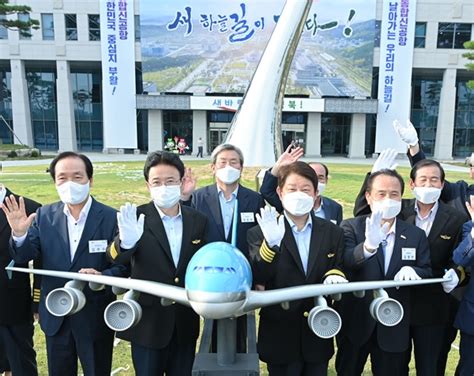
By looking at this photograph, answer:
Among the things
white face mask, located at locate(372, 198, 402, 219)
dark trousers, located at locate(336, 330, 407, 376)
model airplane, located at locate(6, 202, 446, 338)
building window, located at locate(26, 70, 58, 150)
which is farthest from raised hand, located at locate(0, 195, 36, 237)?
building window, located at locate(26, 70, 58, 150)

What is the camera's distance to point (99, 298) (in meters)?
2.96

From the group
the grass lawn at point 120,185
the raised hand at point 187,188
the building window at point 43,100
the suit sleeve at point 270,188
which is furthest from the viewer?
the building window at point 43,100

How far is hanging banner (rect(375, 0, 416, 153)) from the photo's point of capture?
96.7 ft

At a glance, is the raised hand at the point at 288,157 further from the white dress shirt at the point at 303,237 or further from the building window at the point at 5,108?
the building window at the point at 5,108

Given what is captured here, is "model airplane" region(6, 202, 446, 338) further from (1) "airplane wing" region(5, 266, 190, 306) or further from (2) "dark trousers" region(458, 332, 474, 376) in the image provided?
(2) "dark trousers" region(458, 332, 474, 376)

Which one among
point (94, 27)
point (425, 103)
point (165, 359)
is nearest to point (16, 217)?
point (165, 359)

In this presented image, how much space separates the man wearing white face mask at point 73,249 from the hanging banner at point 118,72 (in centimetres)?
2900

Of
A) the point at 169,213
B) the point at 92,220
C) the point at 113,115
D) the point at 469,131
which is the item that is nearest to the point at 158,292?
the point at 169,213

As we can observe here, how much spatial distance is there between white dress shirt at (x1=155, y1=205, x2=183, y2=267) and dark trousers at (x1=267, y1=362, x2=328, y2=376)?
92 cm

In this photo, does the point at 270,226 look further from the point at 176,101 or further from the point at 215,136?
the point at 215,136

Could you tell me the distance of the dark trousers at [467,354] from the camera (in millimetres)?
3066

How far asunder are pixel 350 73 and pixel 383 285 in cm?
3119

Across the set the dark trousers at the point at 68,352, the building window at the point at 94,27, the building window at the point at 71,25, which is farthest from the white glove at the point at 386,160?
the building window at the point at 71,25

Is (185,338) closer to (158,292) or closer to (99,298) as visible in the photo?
(99,298)
